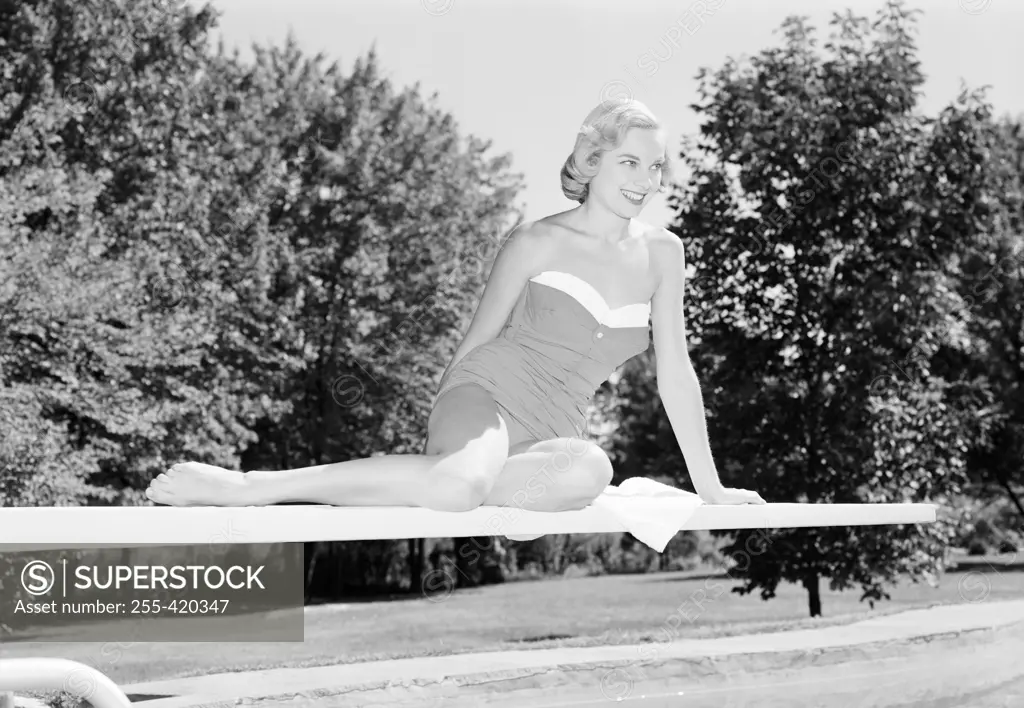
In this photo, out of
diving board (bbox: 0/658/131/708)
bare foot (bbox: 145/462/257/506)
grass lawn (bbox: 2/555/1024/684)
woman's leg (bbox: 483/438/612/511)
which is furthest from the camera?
grass lawn (bbox: 2/555/1024/684)

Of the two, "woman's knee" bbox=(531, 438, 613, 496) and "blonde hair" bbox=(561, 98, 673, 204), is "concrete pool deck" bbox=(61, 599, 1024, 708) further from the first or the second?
"blonde hair" bbox=(561, 98, 673, 204)

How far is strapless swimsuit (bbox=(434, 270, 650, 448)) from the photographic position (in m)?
3.74

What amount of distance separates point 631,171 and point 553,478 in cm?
111

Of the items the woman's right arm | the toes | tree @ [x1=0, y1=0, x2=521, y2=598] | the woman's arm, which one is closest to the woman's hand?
the woman's arm

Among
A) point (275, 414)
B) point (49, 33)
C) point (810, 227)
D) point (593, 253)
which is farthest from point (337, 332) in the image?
point (593, 253)

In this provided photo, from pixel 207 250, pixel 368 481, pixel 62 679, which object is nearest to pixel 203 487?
pixel 368 481

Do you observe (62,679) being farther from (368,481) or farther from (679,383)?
(679,383)

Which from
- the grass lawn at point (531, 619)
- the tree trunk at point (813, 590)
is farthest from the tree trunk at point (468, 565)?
the tree trunk at point (813, 590)

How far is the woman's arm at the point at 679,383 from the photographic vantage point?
378cm

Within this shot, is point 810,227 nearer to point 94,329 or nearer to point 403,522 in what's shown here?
point 94,329

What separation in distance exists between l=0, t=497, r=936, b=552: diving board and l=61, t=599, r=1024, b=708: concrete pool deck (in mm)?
3231

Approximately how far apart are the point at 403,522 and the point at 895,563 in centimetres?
975

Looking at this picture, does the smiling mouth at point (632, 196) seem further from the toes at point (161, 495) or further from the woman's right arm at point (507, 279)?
the toes at point (161, 495)

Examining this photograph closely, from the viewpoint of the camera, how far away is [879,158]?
12.1m
